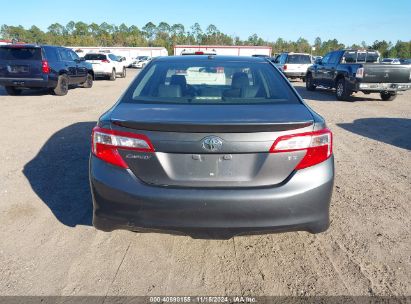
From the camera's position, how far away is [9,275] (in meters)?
2.80

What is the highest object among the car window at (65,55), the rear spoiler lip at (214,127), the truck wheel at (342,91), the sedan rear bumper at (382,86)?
the car window at (65,55)

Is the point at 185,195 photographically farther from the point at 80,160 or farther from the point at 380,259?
the point at 80,160

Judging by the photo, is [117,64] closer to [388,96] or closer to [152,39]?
[388,96]

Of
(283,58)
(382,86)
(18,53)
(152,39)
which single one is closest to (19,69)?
(18,53)

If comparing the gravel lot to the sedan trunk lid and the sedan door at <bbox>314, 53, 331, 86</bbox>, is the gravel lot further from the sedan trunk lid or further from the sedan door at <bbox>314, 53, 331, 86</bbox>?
the sedan door at <bbox>314, 53, 331, 86</bbox>

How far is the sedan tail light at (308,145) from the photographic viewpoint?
250 cm

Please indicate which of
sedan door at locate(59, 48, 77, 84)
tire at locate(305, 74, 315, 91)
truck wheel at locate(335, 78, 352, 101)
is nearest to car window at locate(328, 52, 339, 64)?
truck wheel at locate(335, 78, 352, 101)

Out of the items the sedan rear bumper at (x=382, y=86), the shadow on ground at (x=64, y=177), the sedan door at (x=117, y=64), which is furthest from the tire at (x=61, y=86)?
the sedan rear bumper at (x=382, y=86)

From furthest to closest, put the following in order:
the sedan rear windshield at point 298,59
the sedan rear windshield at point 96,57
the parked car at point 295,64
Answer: the sedan rear windshield at point 96,57
the sedan rear windshield at point 298,59
the parked car at point 295,64

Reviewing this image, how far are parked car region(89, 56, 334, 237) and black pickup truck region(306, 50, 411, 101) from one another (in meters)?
10.8

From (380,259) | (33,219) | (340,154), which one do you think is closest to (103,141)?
(33,219)

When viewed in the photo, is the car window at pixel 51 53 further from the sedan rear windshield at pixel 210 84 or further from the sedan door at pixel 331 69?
the sedan rear windshield at pixel 210 84

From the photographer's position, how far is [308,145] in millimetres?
2559

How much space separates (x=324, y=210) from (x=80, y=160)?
3.99 meters
